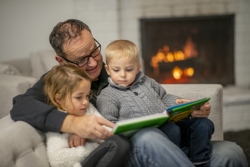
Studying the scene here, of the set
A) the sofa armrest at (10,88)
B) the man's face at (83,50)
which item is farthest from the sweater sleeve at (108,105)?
the sofa armrest at (10,88)

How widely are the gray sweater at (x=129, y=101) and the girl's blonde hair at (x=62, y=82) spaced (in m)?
0.15

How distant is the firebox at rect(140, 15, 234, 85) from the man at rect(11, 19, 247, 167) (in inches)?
58.0

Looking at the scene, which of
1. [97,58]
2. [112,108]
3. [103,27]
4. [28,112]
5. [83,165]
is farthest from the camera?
[103,27]

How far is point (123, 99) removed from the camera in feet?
4.89

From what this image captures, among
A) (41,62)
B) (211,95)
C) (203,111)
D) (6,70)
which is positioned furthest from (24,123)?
(41,62)

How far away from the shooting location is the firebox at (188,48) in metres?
3.11

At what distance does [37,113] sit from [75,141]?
0.16 meters

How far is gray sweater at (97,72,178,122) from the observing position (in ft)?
4.76

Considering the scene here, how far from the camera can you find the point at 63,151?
1.25m

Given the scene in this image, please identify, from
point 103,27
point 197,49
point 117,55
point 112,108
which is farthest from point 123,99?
point 197,49

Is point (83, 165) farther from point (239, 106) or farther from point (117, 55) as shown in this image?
point (239, 106)

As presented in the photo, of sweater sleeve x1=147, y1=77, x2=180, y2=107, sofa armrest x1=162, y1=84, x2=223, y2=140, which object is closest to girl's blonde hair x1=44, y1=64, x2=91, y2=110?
sweater sleeve x1=147, y1=77, x2=180, y2=107

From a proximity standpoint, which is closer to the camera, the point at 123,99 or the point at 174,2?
the point at 123,99

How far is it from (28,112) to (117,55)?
16.0 inches
